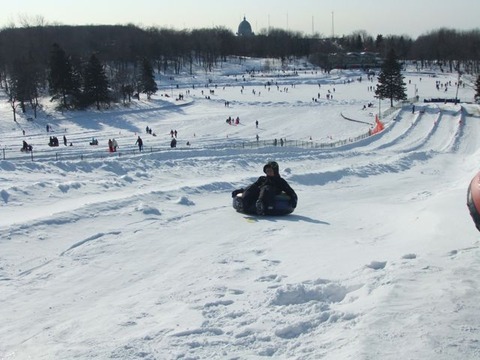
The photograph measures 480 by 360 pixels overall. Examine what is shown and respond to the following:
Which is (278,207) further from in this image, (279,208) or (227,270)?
(227,270)

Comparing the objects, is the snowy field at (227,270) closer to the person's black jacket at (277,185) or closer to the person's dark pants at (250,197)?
the person's dark pants at (250,197)

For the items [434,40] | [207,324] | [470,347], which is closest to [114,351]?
[207,324]

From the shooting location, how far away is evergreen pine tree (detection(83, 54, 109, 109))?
Answer: 6519cm

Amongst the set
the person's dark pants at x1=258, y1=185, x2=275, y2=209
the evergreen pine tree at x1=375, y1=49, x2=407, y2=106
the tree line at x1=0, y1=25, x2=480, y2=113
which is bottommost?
the person's dark pants at x1=258, y1=185, x2=275, y2=209

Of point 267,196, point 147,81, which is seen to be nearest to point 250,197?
point 267,196

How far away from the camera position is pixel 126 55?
12088 centimetres

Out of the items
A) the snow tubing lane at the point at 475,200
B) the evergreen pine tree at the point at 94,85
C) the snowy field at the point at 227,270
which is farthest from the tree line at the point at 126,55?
the snow tubing lane at the point at 475,200

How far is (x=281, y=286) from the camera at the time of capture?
7.14 metres

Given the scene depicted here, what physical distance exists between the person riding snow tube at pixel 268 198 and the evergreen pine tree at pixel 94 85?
5552 cm

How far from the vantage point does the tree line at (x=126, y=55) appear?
66250mm

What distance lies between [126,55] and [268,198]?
374 feet

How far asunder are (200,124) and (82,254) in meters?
46.1

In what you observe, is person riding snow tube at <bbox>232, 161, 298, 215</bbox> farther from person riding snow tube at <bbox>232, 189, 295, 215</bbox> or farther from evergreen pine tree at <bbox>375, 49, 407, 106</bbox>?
evergreen pine tree at <bbox>375, 49, 407, 106</bbox>

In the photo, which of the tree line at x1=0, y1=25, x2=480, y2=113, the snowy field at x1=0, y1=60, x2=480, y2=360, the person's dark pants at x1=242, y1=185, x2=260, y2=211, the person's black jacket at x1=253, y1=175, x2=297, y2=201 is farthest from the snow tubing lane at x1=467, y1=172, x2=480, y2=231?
the tree line at x1=0, y1=25, x2=480, y2=113
